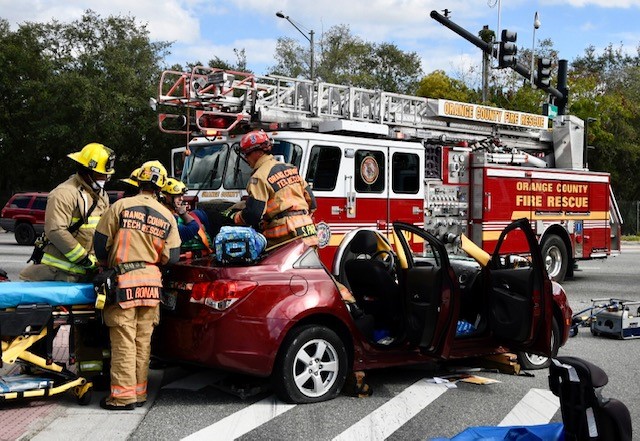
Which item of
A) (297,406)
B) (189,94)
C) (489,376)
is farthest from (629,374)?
(189,94)

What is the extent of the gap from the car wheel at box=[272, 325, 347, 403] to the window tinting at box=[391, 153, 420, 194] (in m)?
5.63

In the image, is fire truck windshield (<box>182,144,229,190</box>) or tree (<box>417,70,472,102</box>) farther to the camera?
tree (<box>417,70,472,102</box>)

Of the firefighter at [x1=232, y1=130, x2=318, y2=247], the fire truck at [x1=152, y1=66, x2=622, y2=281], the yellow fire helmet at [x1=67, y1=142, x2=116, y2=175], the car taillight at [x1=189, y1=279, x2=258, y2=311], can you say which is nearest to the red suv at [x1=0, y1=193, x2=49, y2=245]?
the fire truck at [x1=152, y1=66, x2=622, y2=281]

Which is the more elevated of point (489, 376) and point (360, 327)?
point (360, 327)

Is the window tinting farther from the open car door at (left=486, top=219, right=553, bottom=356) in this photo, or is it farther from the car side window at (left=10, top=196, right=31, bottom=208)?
the car side window at (left=10, top=196, right=31, bottom=208)

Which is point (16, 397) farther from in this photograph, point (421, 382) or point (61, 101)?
point (61, 101)

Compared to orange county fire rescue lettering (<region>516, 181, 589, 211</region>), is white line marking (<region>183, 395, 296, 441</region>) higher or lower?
lower

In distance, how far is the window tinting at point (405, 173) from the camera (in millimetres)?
11281

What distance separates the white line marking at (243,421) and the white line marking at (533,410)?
1.60 m

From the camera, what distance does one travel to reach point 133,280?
568 cm

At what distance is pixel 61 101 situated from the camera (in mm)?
34906

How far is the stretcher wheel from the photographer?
5691 mm

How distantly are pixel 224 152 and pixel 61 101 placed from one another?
2683cm

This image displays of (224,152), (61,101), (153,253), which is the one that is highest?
(61,101)
